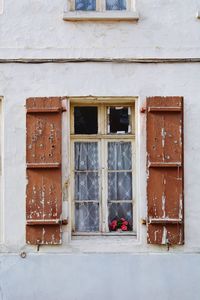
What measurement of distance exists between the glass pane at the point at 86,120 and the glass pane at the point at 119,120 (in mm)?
195

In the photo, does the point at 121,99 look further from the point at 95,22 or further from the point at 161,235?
the point at 161,235

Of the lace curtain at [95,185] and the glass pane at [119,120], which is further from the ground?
the glass pane at [119,120]

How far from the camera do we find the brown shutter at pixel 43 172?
24.6 ft

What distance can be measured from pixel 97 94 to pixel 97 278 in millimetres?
2145

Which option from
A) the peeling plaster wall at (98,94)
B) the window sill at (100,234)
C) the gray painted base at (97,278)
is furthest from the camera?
the window sill at (100,234)

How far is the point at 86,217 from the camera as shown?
780cm

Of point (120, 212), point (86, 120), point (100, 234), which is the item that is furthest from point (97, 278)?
point (86, 120)

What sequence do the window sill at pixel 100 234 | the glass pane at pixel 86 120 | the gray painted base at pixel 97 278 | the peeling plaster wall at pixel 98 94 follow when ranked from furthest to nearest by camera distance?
the glass pane at pixel 86 120, the window sill at pixel 100 234, the peeling plaster wall at pixel 98 94, the gray painted base at pixel 97 278

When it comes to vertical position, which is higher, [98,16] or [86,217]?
[98,16]

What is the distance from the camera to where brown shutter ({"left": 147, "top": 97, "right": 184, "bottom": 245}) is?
7.48 metres

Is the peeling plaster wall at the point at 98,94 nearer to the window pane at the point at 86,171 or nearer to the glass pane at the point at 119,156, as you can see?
the glass pane at the point at 119,156

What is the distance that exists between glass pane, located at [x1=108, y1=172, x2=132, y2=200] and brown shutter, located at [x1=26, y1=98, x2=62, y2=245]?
682 mm

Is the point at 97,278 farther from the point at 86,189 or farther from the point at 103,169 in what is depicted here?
the point at 103,169

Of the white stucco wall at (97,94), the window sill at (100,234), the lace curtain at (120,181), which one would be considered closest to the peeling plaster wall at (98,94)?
the white stucco wall at (97,94)
